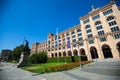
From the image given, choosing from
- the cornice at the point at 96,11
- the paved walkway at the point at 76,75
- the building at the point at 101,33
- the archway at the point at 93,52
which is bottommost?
the paved walkway at the point at 76,75

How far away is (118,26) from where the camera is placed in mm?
35062

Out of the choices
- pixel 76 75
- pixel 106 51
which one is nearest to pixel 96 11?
pixel 106 51

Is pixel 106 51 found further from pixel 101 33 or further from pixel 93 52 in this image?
pixel 101 33

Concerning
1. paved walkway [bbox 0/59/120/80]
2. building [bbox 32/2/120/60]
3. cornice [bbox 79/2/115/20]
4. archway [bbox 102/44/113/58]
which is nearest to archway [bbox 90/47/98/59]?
building [bbox 32/2/120/60]

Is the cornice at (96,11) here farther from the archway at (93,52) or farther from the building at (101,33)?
the archway at (93,52)

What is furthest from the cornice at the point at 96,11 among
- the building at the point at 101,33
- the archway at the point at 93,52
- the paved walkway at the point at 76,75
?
the paved walkway at the point at 76,75

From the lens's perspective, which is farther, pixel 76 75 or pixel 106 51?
pixel 106 51

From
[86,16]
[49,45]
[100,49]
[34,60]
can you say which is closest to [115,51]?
[100,49]

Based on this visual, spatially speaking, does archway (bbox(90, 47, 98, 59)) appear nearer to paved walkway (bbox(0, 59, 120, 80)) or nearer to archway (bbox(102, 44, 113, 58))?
archway (bbox(102, 44, 113, 58))

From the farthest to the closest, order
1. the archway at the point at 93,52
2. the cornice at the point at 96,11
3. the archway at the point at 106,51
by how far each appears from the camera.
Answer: the archway at the point at 93,52
the archway at the point at 106,51
the cornice at the point at 96,11

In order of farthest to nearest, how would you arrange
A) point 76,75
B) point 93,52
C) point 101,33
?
point 93,52 < point 101,33 < point 76,75

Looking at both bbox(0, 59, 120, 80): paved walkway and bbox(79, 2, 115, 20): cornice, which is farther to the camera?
bbox(79, 2, 115, 20): cornice

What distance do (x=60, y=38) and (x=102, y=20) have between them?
35.7 meters

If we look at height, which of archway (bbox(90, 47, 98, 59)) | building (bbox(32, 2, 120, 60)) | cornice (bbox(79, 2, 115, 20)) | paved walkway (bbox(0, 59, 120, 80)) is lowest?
paved walkway (bbox(0, 59, 120, 80))
